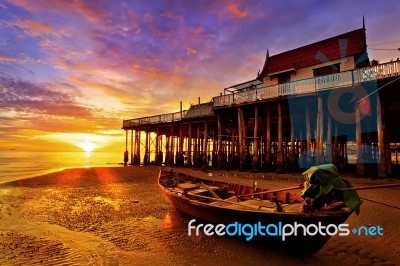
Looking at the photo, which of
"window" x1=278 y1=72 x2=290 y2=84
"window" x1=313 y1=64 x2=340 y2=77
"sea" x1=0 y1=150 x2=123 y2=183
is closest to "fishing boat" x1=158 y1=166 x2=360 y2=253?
"window" x1=313 y1=64 x2=340 y2=77

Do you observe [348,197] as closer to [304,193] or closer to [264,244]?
[304,193]

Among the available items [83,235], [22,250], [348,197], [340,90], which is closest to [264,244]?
[348,197]

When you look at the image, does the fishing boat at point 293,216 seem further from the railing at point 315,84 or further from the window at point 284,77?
the window at point 284,77

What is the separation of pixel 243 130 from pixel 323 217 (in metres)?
17.2

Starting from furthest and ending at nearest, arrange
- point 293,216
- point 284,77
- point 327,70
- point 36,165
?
point 36,165 → point 284,77 → point 327,70 → point 293,216

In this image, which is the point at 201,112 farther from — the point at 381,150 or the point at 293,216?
the point at 293,216

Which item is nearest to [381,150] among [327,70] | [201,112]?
[327,70]

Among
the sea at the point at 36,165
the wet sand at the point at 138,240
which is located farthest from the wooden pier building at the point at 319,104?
the sea at the point at 36,165

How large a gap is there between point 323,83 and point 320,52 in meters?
7.40

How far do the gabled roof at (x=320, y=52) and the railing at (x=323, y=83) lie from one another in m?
4.90

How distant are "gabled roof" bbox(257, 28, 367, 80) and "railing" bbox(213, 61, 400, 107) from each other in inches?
193

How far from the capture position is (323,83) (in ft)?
55.9

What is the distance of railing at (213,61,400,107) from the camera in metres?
14.9

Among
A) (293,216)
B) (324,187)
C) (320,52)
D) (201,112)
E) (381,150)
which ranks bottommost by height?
(293,216)
